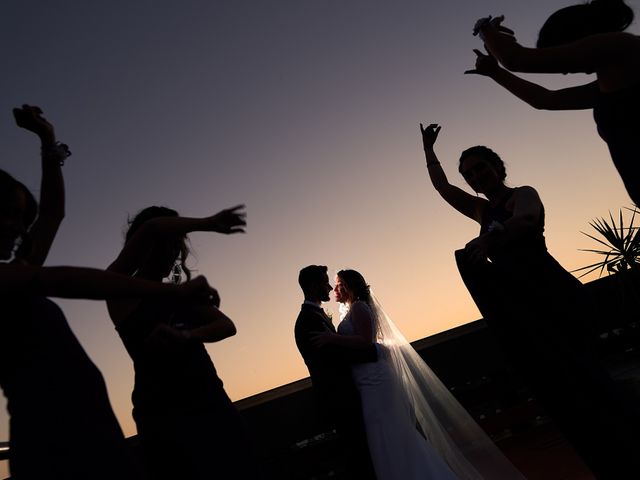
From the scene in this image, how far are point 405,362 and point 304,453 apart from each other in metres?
2.66

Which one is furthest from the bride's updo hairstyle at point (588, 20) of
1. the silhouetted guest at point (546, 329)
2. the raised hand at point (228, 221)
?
the raised hand at point (228, 221)

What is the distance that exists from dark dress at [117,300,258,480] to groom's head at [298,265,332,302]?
7.69 ft

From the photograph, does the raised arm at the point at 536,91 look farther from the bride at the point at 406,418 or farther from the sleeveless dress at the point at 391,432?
the sleeveless dress at the point at 391,432

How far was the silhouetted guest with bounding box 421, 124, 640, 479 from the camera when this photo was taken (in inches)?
68.1

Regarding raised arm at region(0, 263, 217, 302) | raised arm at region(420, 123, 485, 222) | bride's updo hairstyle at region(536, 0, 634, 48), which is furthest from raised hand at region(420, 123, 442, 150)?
raised arm at region(0, 263, 217, 302)

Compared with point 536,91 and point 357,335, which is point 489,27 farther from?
point 357,335

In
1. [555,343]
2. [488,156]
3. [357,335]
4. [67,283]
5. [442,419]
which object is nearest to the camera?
[67,283]

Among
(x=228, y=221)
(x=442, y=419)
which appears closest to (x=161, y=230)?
(x=228, y=221)

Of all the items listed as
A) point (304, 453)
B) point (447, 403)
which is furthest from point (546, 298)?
point (304, 453)

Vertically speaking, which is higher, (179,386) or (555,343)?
(179,386)

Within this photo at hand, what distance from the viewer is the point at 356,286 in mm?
4285

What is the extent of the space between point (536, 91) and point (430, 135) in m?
0.82

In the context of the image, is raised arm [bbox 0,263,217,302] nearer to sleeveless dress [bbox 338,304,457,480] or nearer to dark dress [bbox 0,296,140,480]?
dark dress [bbox 0,296,140,480]

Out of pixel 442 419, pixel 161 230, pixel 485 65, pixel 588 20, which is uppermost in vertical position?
pixel 485 65
